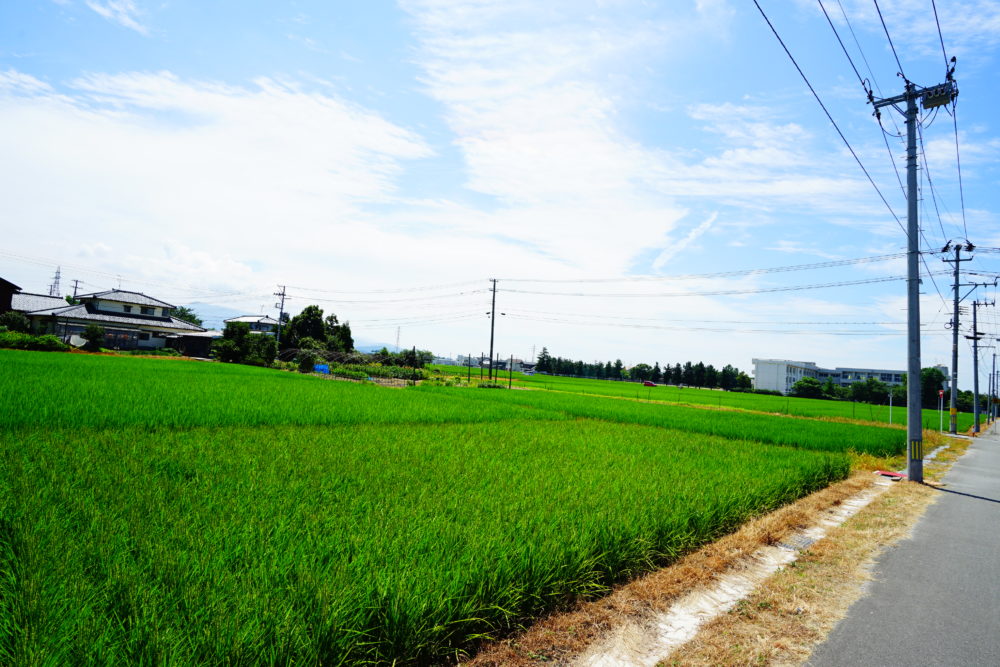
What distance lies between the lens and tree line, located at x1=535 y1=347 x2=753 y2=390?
287 feet

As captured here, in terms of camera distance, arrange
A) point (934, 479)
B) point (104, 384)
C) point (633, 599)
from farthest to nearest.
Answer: point (104, 384) → point (934, 479) → point (633, 599)

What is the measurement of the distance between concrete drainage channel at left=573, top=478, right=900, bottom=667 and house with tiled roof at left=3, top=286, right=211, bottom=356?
158ft

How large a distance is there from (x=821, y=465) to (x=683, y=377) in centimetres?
8659

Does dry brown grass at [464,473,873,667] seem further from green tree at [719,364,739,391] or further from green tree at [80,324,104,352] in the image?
green tree at [719,364,739,391]

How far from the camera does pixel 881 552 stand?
201 inches

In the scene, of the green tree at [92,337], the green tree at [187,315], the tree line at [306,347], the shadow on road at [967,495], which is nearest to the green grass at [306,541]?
the shadow on road at [967,495]

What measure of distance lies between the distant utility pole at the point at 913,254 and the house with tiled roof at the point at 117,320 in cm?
4965

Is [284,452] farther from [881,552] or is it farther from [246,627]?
[881,552]

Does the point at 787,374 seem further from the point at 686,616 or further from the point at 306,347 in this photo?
the point at 686,616

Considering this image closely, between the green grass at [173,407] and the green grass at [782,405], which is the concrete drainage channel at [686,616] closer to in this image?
the green grass at [173,407]

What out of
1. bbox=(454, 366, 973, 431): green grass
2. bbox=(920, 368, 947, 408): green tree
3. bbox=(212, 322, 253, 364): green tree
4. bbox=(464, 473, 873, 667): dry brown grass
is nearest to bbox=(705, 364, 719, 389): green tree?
bbox=(920, 368, 947, 408): green tree

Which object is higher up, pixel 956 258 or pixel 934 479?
pixel 956 258

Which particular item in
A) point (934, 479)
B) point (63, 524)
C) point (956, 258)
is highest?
point (956, 258)

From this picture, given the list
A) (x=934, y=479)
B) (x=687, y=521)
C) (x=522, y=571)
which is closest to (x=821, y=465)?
(x=934, y=479)
